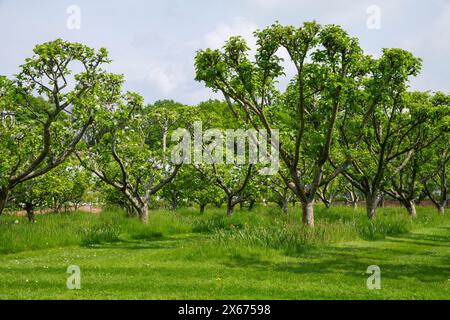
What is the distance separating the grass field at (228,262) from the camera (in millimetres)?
11070

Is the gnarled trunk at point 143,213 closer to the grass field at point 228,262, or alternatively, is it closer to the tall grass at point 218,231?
the tall grass at point 218,231

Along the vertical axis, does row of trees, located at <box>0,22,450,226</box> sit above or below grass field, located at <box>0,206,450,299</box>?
above

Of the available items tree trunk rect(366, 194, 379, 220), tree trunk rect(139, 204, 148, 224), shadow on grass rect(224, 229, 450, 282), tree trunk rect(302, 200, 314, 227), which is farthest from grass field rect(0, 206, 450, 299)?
tree trunk rect(366, 194, 379, 220)

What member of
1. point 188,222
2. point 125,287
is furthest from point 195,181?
point 125,287

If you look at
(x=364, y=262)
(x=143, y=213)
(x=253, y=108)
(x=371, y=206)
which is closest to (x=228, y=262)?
(x=364, y=262)

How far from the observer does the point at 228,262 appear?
14.9 meters

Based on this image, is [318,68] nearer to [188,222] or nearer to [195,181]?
[188,222]

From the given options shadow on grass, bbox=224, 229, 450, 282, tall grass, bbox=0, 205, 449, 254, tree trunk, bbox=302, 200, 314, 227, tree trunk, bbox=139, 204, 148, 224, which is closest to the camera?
shadow on grass, bbox=224, 229, 450, 282

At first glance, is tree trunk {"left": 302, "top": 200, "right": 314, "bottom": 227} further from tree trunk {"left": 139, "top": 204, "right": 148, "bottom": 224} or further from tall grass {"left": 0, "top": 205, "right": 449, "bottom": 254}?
tree trunk {"left": 139, "top": 204, "right": 148, "bottom": 224}

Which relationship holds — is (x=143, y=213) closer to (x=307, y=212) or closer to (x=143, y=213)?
(x=143, y=213)

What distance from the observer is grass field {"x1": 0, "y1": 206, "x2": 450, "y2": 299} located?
11.1 meters

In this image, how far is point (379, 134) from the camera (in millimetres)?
28984

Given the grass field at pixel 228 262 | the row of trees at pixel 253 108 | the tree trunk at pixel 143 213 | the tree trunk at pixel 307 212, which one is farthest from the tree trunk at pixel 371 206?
the tree trunk at pixel 143 213

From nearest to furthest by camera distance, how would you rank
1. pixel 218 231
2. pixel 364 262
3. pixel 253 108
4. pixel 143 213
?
1. pixel 364 262
2. pixel 253 108
3. pixel 218 231
4. pixel 143 213
